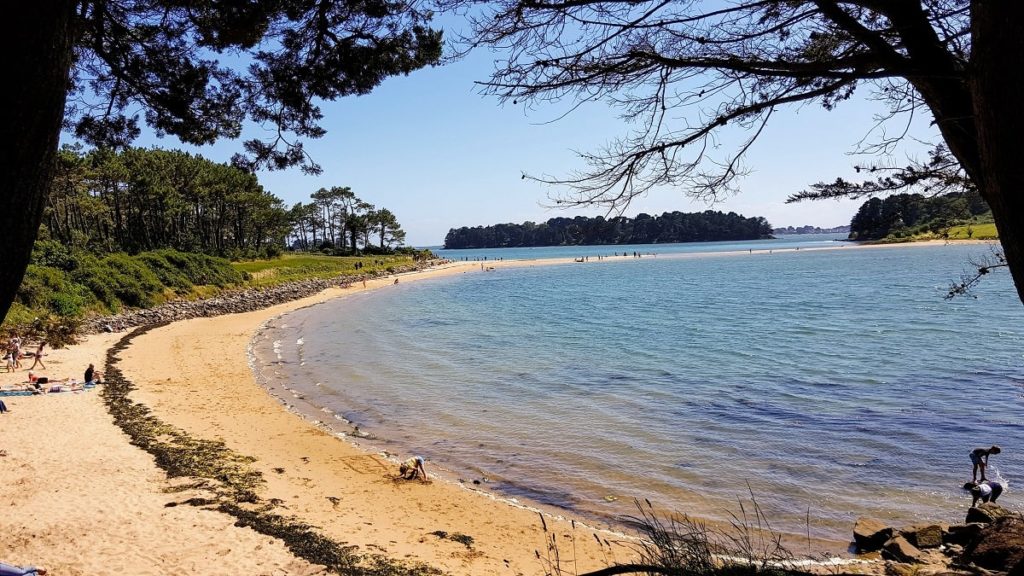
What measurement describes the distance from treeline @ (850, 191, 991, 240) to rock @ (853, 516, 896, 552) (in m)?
4.55

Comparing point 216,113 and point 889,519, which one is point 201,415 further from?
point 889,519

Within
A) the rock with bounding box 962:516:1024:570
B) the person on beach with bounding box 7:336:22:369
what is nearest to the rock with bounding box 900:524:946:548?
the rock with bounding box 962:516:1024:570

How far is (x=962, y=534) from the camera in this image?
7.22 m

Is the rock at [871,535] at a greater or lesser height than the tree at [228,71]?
lesser

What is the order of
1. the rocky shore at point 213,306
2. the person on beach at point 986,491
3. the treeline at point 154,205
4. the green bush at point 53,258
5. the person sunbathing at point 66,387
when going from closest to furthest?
the person on beach at point 986,491 < the person sunbathing at point 66,387 < the rocky shore at point 213,306 < the green bush at point 53,258 < the treeline at point 154,205

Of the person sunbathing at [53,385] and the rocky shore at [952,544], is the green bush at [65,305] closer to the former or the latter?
the person sunbathing at [53,385]

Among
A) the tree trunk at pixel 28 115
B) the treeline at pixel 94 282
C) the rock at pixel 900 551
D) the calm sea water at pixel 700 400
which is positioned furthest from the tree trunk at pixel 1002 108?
the treeline at pixel 94 282

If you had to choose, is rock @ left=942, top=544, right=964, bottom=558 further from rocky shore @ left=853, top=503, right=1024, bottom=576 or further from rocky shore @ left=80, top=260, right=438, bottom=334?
rocky shore @ left=80, top=260, right=438, bottom=334

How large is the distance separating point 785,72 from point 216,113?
20.8ft

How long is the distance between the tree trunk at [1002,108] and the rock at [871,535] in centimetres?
645

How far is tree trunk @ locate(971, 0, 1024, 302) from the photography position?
2414mm

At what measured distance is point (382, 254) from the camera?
101 m

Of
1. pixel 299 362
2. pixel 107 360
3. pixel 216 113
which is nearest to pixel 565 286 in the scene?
pixel 299 362

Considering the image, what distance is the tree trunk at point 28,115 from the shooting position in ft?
8.52
